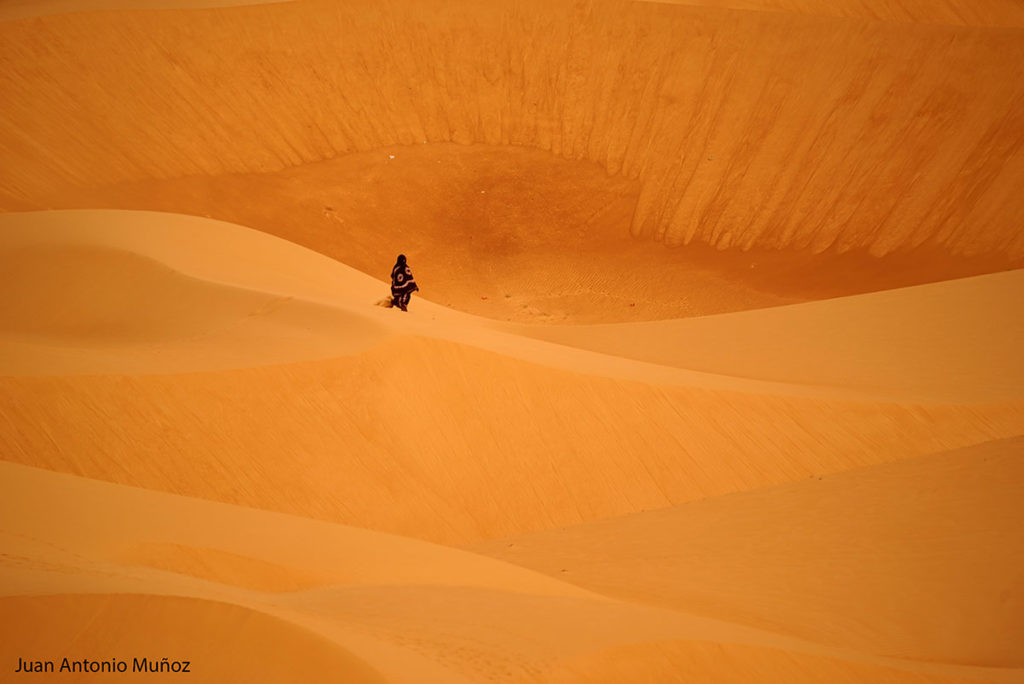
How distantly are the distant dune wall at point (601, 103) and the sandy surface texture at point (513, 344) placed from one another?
2.2 inches

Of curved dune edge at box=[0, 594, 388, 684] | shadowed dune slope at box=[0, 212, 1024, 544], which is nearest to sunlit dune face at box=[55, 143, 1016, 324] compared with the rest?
shadowed dune slope at box=[0, 212, 1024, 544]

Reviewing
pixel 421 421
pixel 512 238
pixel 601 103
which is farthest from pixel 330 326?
pixel 601 103

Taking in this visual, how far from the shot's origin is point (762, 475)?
20.2 feet

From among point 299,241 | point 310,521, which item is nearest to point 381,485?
point 310,521

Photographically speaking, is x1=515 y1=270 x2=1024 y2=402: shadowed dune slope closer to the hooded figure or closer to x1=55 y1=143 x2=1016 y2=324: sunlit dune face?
the hooded figure

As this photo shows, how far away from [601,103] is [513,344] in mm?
7438

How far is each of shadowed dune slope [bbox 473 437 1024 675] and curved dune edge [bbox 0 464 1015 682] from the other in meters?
0.53

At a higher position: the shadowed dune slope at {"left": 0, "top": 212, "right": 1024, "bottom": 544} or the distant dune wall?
the distant dune wall

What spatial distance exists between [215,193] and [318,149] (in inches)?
66.0

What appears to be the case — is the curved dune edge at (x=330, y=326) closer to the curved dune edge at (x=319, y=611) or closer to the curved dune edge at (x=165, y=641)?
the curved dune edge at (x=319, y=611)

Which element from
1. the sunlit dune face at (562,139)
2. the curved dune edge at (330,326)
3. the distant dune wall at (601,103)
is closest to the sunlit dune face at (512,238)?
the sunlit dune face at (562,139)

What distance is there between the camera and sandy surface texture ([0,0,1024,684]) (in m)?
3.94

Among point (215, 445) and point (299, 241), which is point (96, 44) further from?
point (215, 445)

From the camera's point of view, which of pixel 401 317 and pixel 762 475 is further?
pixel 401 317
